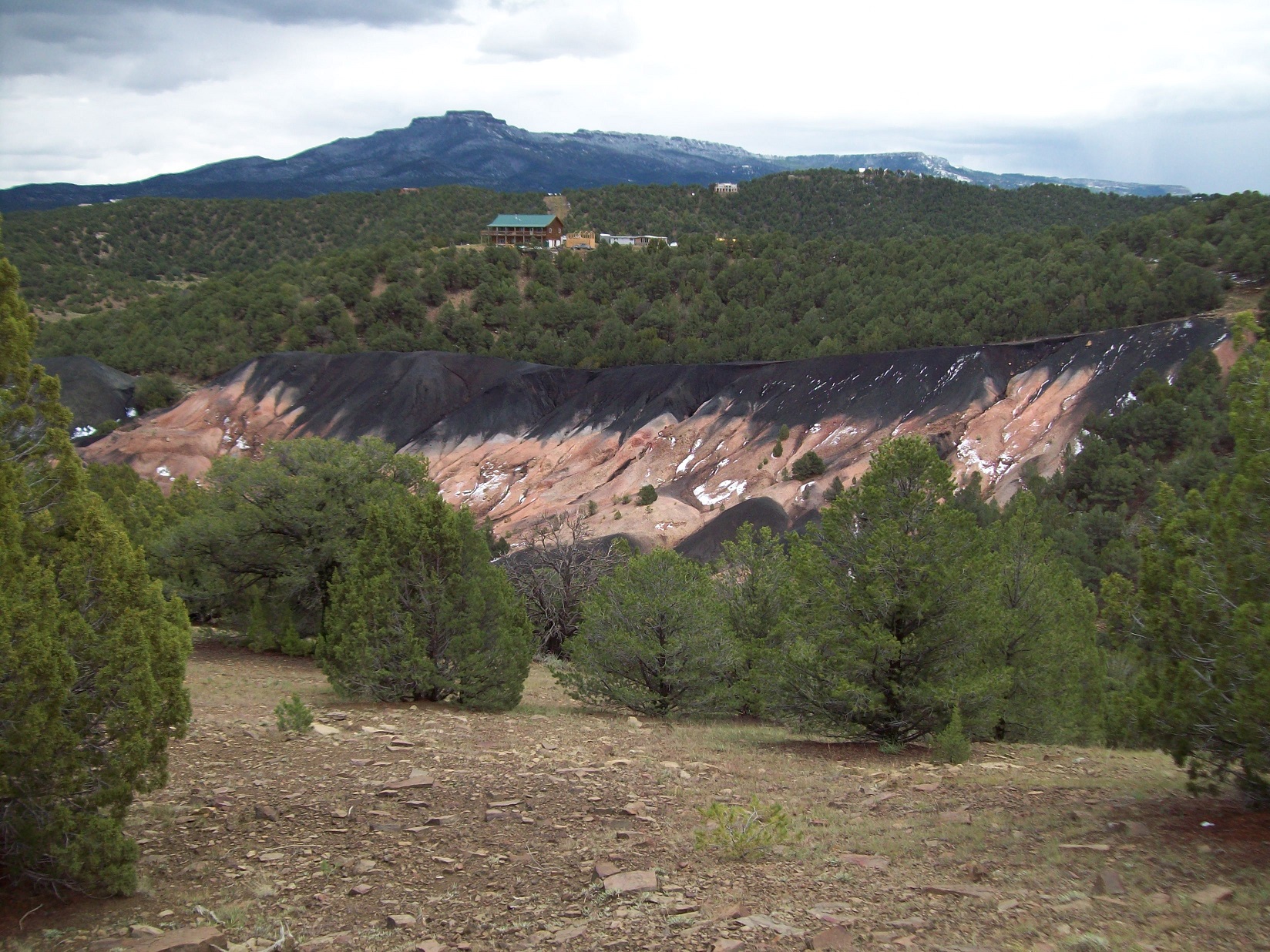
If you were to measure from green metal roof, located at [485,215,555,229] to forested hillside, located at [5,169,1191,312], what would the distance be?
9.29 feet

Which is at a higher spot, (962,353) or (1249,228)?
(1249,228)

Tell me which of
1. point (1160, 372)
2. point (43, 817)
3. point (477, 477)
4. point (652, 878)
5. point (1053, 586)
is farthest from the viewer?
point (477, 477)

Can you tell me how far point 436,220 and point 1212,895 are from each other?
96207 millimetres

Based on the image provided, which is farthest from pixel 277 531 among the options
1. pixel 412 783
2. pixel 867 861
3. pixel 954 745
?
pixel 867 861

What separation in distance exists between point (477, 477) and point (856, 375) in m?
20.8

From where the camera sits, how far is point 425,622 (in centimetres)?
1321

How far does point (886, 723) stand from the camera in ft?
37.2

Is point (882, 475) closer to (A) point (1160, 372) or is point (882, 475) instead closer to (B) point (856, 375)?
(A) point (1160, 372)

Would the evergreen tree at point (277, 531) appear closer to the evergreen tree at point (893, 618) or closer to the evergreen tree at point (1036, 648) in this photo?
the evergreen tree at point (893, 618)

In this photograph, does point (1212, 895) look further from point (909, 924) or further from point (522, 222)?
point (522, 222)

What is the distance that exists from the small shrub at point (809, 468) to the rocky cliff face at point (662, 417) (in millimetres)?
396

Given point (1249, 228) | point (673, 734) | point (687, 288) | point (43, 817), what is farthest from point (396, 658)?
point (687, 288)

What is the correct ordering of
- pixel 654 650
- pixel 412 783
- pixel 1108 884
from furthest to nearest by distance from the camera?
pixel 654 650 → pixel 412 783 → pixel 1108 884

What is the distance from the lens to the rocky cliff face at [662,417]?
145 feet
